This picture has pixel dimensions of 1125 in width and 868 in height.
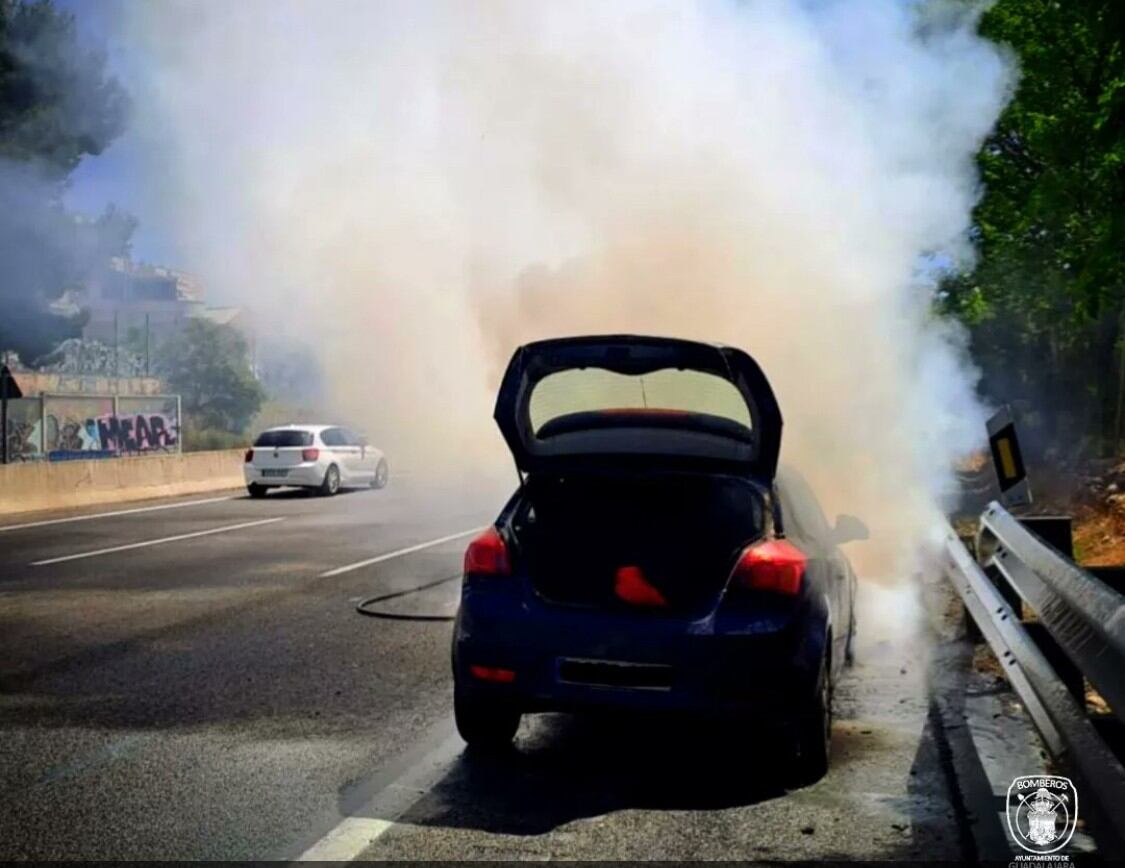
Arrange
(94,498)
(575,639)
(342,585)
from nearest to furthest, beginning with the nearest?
(575,639), (342,585), (94,498)

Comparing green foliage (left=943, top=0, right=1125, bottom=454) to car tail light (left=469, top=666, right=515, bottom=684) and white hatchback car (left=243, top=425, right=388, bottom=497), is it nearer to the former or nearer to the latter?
car tail light (left=469, top=666, right=515, bottom=684)

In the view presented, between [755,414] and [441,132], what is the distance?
13.9 metres

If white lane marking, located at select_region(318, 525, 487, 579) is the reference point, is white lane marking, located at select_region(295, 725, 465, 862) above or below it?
below

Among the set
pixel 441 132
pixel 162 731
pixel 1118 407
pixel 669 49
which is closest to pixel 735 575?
pixel 162 731

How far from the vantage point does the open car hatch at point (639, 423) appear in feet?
19.1

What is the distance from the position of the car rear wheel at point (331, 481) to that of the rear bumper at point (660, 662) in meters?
20.2

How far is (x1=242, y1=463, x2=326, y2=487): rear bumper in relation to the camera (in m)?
24.8

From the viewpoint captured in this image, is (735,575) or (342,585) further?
(342,585)

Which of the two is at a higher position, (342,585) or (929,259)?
(929,259)

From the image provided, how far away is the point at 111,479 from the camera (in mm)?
24250

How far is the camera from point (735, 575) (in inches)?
211

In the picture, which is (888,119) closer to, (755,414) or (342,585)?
(342,585)

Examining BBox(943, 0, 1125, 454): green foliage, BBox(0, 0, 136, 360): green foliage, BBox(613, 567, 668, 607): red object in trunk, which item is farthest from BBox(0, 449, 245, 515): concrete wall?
BBox(613, 567, 668, 607): red object in trunk

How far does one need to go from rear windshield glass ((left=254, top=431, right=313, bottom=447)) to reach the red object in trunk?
2027 cm
